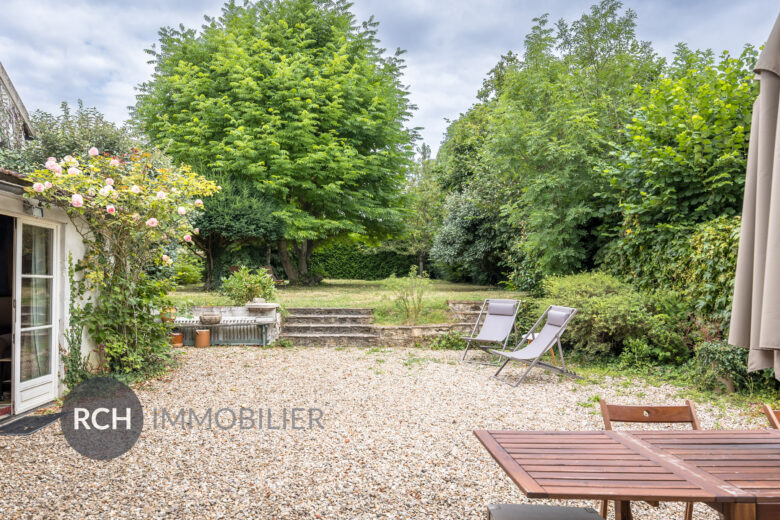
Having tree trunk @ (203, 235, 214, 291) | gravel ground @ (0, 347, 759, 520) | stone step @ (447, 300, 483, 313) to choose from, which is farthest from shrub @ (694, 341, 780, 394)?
tree trunk @ (203, 235, 214, 291)

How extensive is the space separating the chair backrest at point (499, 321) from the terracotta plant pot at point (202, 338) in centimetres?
491

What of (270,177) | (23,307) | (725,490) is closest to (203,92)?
(270,177)

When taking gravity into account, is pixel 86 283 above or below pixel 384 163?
below

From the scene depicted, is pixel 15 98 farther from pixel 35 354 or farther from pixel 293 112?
pixel 35 354

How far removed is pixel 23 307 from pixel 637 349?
25.0ft

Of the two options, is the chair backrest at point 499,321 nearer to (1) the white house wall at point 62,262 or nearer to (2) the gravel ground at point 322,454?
(2) the gravel ground at point 322,454

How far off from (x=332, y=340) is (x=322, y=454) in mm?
5213

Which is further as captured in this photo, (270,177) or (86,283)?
(270,177)

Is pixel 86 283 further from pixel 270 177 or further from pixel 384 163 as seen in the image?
pixel 384 163

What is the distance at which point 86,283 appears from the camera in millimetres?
5551

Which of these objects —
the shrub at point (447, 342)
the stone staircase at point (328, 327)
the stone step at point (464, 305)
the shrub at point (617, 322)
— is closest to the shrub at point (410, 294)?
the shrub at point (447, 342)

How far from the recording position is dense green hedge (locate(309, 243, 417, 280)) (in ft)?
69.6

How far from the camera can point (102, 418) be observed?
4.46 metres

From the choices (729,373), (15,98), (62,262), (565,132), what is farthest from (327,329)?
(15,98)
